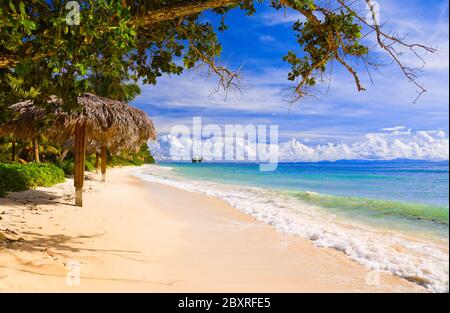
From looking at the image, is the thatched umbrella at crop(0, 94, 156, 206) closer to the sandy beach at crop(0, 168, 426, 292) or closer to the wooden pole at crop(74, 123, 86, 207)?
the wooden pole at crop(74, 123, 86, 207)

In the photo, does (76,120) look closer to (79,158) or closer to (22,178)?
(79,158)

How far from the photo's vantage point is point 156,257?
498 cm

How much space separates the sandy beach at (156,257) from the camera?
384 centimetres

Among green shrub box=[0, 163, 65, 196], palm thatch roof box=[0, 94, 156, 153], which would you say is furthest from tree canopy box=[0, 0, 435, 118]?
green shrub box=[0, 163, 65, 196]

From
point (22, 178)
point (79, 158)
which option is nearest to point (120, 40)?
point (79, 158)

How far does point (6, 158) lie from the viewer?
64.8 feet

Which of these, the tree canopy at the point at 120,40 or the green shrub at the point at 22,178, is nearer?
the tree canopy at the point at 120,40

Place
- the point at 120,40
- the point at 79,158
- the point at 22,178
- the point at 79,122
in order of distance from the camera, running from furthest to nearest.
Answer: the point at 22,178 → the point at 79,158 → the point at 79,122 → the point at 120,40

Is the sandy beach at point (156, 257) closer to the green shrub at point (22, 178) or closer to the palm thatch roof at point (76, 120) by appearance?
the palm thatch roof at point (76, 120)

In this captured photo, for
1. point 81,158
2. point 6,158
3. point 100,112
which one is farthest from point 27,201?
point 6,158

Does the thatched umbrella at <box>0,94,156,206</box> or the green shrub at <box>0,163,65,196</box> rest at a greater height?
the thatched umbrella at <box>0,94,156,206</box>

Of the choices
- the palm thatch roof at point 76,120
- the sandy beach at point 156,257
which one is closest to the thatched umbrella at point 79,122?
the palm thatch roof at point 76,120

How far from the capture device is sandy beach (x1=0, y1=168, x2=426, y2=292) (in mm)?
3836
